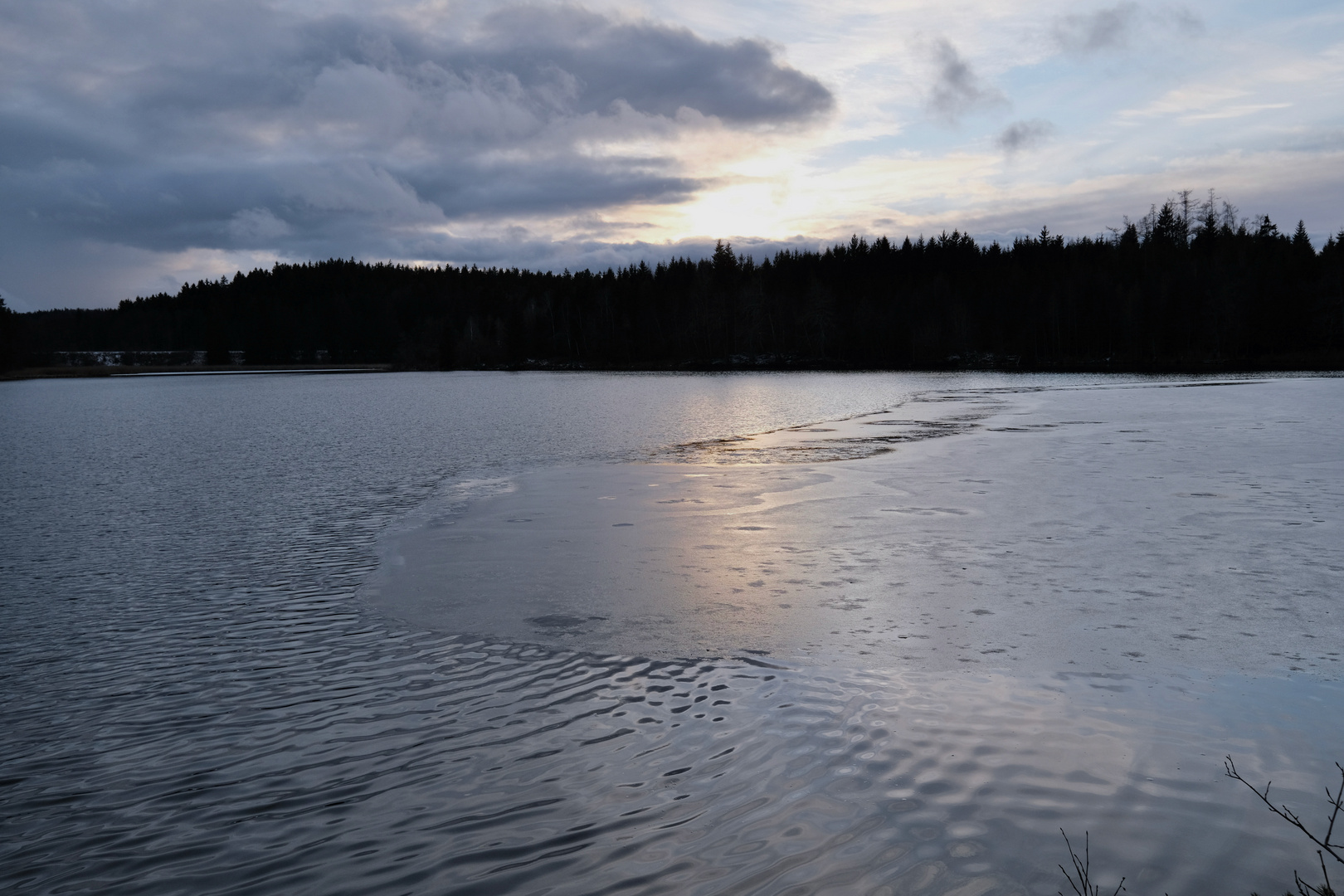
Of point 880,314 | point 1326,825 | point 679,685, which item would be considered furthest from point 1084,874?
point 880,314

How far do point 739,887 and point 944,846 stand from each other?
1091 millimetres

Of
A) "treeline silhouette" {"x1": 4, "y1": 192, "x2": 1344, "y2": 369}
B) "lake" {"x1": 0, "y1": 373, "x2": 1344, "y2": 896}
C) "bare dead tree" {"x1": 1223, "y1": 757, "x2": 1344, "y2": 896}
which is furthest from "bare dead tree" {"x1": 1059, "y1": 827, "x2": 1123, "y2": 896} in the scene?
"treeline silhouette" {"x1": 4, "y1": 192, "x2": 1344, "y2": 369}

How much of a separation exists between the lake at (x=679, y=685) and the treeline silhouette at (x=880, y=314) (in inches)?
3455

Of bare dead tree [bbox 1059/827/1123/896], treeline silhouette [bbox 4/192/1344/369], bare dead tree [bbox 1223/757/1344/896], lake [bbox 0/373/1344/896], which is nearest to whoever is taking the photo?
bare dead tree [bbox 1223/757/1344/896]

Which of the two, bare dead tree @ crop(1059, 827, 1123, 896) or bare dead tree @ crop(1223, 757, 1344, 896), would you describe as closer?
bare dead tree @ crop(1223, 757, 1344, 896)

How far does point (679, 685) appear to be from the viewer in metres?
6.47

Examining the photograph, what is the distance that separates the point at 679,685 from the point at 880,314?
389ft

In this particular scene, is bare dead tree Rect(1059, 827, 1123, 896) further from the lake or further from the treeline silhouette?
the treeline silhouette

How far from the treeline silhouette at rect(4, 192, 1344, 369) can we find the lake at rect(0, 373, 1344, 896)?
288 ft

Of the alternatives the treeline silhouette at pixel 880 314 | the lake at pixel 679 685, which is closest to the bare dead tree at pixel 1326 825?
the lake at pixel 679 685

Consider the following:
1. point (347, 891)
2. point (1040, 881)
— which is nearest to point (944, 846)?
point (1040, 881)

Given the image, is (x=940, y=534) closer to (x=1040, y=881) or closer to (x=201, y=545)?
(x=1040, y=881)

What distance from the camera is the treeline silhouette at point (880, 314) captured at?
88812mm

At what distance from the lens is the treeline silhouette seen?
88812 mm
